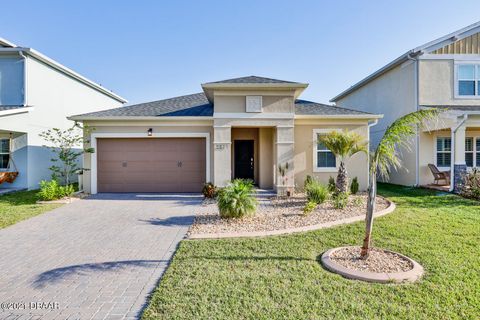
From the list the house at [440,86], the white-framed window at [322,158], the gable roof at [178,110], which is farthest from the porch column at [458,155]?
the white-framed window at [322,158]

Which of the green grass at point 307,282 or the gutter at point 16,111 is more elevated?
A: the gutter at point 16,111

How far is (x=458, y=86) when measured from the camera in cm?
1290

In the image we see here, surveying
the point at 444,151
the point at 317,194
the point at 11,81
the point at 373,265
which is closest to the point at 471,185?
the point at 444,151

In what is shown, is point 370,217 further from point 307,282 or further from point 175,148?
point 175,148

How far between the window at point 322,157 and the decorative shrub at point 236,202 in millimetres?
5196

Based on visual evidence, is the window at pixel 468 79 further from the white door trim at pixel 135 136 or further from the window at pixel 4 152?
the window at pixel 4 152

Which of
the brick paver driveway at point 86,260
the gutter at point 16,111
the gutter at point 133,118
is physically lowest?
the brick paver driveway at point 86,260

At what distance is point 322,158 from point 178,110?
684 centimetres

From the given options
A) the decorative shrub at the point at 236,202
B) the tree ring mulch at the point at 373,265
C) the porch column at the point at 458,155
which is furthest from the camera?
the porch column at the point at 458,155

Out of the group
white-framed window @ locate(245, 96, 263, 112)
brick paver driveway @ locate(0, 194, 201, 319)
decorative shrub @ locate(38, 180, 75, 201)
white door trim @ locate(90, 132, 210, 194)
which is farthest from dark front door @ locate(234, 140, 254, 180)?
decorative shrub @ locate(38, 180, 75, 201)

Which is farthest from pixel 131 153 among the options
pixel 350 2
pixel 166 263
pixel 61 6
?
pixel 350 2

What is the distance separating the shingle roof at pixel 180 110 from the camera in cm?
1142

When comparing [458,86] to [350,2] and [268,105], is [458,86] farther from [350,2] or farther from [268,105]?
[268,105]

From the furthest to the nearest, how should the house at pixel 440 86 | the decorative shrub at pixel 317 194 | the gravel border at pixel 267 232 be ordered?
the house at pixel 440 86 → the decorative shrub at pixel 317 194 → the gravel border at pixel 267 232
